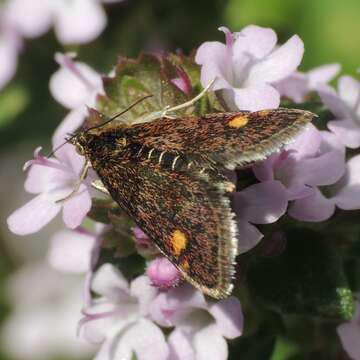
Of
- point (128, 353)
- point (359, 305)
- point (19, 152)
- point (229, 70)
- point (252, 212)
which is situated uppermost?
point (229, 70)

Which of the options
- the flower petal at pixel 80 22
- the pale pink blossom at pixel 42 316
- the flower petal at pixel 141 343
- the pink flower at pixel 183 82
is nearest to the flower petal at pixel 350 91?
Answer: the pink flower at pixel 183 82

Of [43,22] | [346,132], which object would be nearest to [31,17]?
[43,22]

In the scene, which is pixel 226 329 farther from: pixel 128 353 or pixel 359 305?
pixel 359 305

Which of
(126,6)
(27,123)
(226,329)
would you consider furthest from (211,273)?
(27,123)

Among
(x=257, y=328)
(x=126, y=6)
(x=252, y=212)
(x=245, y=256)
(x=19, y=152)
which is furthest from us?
(x=19, y=152)

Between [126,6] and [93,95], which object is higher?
[93,95]

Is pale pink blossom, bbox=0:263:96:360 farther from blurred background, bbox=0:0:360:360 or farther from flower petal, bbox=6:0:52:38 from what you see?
flower petal, bbox=6:0:52:38

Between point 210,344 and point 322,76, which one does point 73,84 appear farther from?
point 210,344

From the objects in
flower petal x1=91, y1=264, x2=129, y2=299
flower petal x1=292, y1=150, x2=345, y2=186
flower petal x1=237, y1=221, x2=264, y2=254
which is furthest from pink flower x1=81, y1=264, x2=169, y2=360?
flower petal x1=292, y1=150, x2=345, y2=186
